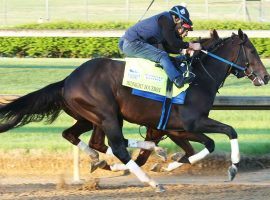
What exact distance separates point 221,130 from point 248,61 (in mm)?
1039

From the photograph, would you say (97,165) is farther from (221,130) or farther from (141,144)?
(221,130)


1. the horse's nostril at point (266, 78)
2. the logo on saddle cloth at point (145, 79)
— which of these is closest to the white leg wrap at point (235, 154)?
the logo on saddle cloth at point (145, 79)

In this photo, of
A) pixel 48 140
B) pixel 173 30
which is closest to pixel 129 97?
pixel 173 30

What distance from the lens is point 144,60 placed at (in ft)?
28.9

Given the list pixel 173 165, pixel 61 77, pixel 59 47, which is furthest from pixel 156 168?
pixel 59 47

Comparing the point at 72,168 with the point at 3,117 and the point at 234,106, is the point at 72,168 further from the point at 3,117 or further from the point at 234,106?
the point at 234,106

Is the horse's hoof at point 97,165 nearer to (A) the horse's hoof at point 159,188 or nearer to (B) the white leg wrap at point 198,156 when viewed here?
(A) the horse's hoof at point 159,188

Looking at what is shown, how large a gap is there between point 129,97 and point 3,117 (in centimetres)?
154

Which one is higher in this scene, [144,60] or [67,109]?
[144,60]

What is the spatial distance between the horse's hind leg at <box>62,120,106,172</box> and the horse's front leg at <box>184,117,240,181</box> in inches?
47.2

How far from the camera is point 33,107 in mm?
8898

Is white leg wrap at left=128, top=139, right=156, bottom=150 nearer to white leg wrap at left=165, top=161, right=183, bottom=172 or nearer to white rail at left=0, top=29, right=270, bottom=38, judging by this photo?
white leg wrap at left=165, top=161, right=183, bottom=172

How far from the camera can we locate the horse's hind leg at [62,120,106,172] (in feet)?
29.8

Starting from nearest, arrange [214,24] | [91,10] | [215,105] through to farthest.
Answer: [215,105], [214,24], [91,10]
